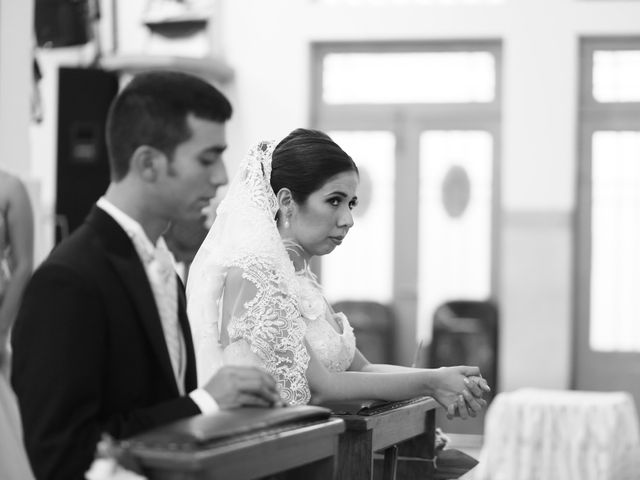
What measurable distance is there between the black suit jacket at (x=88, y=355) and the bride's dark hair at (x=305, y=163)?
1.14m

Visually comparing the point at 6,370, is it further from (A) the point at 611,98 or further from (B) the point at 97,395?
(A) the point at 611,98

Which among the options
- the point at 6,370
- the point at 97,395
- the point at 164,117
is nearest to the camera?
the point at 97,395

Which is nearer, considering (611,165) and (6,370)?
(6,370)

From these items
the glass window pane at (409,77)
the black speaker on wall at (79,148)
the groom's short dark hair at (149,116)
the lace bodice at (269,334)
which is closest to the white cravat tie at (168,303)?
the groom's short dark hair at (149,116)

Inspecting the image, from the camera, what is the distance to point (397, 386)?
2.75 metres

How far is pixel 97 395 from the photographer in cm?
171

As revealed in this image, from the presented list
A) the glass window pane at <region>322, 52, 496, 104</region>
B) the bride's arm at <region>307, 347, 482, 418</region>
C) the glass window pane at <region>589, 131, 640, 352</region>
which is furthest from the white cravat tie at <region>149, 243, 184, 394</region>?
the glass window pane at <region>589, 131, 640, 352</region>

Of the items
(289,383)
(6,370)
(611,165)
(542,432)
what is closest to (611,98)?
(611,165)

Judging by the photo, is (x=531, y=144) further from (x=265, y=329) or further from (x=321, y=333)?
(x=265, y=329)

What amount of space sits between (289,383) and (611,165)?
22.0 feet

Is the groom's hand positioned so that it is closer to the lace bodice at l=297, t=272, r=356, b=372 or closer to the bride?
the bride

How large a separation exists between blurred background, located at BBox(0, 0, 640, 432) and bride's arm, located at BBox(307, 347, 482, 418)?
5.79 meters

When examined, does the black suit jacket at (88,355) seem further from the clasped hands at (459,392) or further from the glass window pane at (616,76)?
the glass window pane at (616,76)

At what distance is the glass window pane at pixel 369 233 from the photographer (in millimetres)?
9188
